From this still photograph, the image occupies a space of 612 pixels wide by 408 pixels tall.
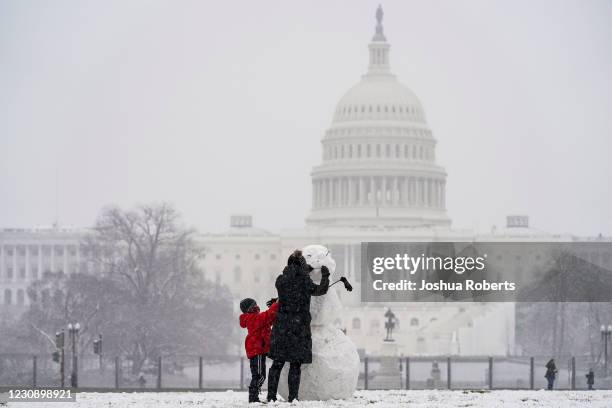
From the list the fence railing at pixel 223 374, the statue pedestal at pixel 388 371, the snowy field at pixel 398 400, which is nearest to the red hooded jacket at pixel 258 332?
the snowy field at pixel 398 400

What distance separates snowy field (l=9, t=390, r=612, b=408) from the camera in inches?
1326

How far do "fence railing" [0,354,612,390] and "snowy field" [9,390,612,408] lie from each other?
26349mm

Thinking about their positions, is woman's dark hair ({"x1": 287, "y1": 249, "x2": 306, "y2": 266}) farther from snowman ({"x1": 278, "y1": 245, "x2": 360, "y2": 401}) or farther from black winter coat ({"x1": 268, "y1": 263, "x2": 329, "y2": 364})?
snowman ({"x1": 278, "y1": 245, "x2": 360, "y2": 401})

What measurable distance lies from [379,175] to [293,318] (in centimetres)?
16146

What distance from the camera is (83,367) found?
8400cm

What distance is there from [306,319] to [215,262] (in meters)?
154

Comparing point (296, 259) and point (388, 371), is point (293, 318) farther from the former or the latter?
point (388, 371)

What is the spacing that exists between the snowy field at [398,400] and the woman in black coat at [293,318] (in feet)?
2.55

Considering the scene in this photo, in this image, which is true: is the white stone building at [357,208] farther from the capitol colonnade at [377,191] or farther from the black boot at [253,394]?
the black boot at [253,394]

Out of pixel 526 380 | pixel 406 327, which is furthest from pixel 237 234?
pixel 526 380

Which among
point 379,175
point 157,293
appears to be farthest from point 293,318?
point 379,175

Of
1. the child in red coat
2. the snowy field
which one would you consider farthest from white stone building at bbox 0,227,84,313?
the child in red coat

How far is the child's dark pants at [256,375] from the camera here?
3369cm

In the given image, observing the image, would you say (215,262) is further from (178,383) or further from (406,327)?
(178,383)
